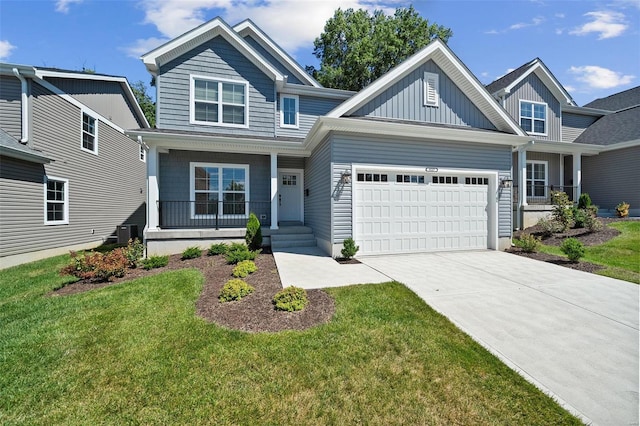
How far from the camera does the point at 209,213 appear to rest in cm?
1086

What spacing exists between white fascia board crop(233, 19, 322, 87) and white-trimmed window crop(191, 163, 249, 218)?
5689 mm

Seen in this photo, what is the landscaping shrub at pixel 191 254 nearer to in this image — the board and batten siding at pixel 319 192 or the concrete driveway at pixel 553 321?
the board and batten siding at pixel 319 192

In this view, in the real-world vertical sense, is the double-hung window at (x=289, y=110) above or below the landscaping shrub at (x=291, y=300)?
above

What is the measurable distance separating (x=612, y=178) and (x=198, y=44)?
20.7m

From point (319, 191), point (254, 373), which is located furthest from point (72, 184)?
point (254, 373)

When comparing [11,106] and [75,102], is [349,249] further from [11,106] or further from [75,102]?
[75,102]

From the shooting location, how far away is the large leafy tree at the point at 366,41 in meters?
23.4

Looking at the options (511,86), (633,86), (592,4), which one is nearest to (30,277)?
(592,4)

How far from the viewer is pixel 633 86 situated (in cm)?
1802

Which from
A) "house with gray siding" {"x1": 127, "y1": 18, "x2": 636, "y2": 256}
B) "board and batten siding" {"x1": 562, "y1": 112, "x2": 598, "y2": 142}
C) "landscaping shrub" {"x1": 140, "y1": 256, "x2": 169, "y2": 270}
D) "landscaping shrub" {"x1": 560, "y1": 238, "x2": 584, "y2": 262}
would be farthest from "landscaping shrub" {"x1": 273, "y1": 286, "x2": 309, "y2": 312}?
"board and batten siding" {"x1": 562, "y1": 112, "x2": 598, "y2": 142}

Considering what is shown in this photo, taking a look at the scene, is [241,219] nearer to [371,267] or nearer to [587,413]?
[371,267]

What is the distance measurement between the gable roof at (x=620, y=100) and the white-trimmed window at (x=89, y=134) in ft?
97.3

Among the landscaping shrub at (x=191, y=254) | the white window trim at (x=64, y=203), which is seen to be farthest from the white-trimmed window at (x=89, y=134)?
the landscaping shrub at (x=191, y=254)

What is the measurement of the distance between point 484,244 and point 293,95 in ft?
32.1
